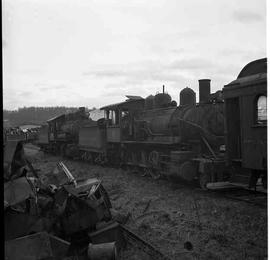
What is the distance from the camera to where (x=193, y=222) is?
5.79 metres

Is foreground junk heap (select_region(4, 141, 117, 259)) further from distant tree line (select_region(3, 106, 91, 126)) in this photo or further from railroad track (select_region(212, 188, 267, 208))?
railroad track (select_region(212, 188, 267, 208))

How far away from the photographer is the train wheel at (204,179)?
27.7 ft

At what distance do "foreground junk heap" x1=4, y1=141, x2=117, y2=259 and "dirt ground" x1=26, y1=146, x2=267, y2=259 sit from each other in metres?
0.64

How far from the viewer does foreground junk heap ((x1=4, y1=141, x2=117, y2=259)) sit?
357 centimetres

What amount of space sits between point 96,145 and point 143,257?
11.9 m

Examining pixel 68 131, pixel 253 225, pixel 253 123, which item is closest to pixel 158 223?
pixel 253 225

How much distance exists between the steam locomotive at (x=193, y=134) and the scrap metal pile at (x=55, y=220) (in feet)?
8.68

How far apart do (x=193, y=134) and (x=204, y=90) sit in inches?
49.7

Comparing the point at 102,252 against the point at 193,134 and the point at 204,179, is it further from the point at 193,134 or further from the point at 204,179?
the point at 193,134

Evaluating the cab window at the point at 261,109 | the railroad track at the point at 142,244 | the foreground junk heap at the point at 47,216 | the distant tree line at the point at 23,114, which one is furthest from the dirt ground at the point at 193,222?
the distant tree line at the point at 23,114

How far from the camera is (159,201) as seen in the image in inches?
298

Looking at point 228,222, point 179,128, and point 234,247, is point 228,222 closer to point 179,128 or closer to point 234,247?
point 234,247

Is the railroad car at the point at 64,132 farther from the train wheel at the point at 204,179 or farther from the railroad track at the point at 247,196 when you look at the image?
the railroad track at the point at 247,196

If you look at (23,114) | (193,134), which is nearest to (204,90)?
(193,134)
